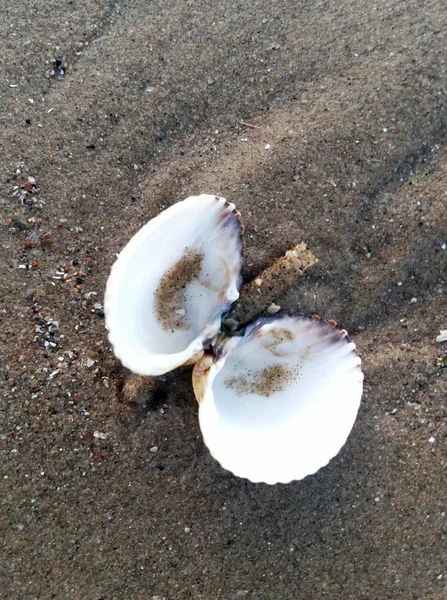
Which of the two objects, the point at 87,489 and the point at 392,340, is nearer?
the point at 87,489

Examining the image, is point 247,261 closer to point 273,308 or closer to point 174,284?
point 273,308

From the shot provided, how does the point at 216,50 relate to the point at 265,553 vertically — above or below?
above

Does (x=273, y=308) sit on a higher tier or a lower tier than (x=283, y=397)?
higher

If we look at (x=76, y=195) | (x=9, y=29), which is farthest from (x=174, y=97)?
(x=9, y=29)

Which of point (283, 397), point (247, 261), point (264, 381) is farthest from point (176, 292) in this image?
point (283, 397)

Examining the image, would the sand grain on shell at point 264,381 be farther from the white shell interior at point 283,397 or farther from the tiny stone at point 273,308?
the tiny stone at point 273,308

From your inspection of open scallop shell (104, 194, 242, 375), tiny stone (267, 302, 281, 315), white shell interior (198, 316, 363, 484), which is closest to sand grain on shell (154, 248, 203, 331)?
open scallop shell (104, 194, 242, 375)

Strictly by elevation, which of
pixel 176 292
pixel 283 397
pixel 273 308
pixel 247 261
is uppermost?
pixel 176 292

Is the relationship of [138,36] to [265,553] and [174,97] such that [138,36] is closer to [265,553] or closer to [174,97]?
[174,97]
